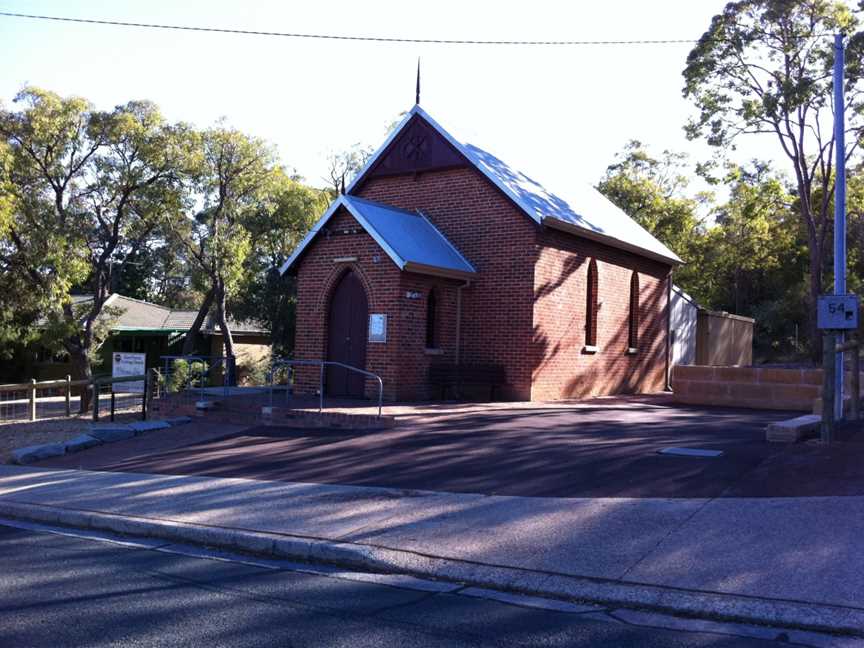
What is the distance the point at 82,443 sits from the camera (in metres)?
15.2

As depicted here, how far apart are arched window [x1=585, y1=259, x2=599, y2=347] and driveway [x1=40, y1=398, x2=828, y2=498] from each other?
5229mm

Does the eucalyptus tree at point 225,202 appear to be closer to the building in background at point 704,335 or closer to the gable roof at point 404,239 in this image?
the gable roof at point 404,239

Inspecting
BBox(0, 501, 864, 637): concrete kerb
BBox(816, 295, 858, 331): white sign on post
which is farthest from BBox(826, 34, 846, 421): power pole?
BBox(0, 501, 864, 637): concrete kerb

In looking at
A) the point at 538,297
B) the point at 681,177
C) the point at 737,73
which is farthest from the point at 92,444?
the point at 681,177

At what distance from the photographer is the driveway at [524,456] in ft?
32.3

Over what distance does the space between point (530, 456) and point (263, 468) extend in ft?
12.4

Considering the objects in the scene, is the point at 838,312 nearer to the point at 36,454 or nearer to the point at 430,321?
the point at 430,321

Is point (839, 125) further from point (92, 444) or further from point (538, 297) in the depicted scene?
point (92, 444)

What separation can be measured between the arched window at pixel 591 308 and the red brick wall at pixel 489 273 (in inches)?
130

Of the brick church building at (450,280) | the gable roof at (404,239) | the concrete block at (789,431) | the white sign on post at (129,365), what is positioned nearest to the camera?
the concrete block at (789,431)

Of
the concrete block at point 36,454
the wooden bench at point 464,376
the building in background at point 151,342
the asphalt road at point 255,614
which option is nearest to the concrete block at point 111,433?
the concrete block at point 36,454

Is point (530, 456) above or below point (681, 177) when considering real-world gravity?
below

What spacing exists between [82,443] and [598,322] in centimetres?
1280

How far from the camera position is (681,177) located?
2010 inches
